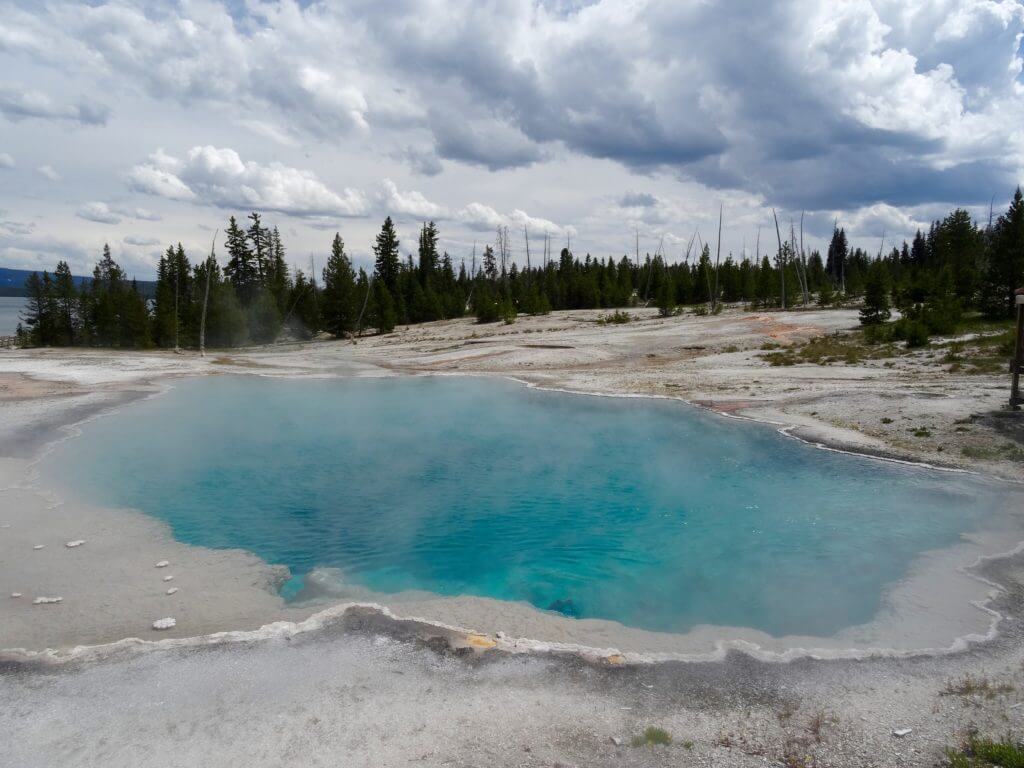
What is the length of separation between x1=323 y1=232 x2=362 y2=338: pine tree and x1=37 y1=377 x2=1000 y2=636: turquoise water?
39645mm

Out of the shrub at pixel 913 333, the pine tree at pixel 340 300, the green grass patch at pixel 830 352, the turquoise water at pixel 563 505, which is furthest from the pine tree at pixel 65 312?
the shrub at pixel 913 333

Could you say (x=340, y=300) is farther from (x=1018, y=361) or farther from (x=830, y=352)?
(x=1018, y=361)

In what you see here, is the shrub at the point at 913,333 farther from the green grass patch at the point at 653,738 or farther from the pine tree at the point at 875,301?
the green grass patch at the point at 653,738

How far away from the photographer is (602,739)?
541cm

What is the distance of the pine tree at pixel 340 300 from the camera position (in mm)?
59844

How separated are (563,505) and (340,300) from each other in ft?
169

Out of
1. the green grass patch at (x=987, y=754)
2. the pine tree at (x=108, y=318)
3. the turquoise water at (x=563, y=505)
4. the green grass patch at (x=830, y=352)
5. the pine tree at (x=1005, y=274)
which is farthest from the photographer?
the pine tree at (x=108, y=318)

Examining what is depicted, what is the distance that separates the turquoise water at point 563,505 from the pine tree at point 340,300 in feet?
130

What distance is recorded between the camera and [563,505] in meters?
13.1

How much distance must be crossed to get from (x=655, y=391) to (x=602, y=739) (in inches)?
796

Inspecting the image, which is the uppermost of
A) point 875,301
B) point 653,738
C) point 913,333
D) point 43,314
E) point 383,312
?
point 43,314

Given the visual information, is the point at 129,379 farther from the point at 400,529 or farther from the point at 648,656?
the point at 648,656

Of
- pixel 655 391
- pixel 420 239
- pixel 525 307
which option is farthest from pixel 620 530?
pixel 420 239

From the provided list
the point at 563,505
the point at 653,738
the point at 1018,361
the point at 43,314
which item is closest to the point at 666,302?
the point at 1018,361
